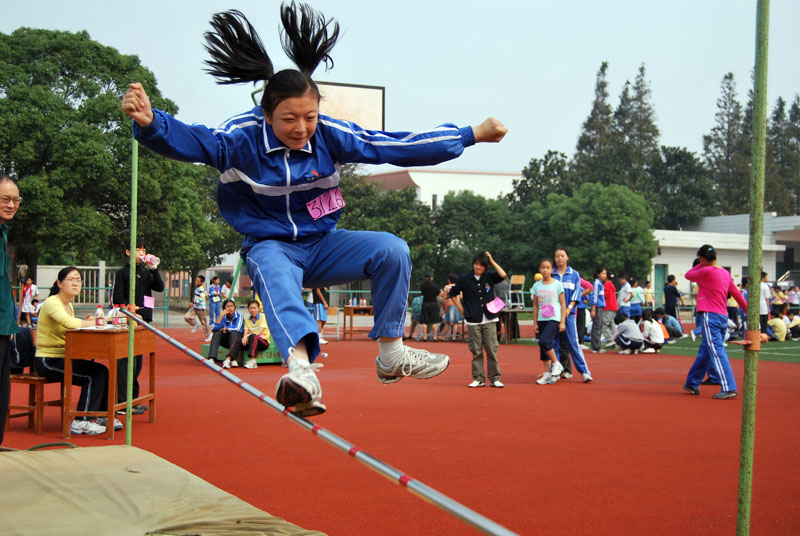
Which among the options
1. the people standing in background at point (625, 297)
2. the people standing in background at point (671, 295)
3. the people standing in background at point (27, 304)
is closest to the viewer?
the people standing in background at point (625, 297)

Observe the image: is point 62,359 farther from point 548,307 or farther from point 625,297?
point 625,297

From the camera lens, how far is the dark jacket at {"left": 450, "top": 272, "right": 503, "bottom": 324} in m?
10.6

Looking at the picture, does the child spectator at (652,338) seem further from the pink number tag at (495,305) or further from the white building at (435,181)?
the white building at (435,181)

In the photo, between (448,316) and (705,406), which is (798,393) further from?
(448,316)

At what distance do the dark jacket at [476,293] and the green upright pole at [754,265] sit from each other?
723cm

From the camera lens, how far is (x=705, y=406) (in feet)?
30.6

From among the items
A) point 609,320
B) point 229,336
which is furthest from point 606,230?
point 229,336

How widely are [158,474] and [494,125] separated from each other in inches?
136

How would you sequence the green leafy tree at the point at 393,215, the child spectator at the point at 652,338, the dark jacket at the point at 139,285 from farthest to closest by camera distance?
the green leafy tree at the point at 393,215, the child spectator at the point at 652,338, the dark jacket at the point at 139,285

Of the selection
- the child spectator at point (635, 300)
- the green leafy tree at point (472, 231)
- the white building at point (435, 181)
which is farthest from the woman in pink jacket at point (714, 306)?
the white building at point (435, 181)

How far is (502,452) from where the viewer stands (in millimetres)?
6848

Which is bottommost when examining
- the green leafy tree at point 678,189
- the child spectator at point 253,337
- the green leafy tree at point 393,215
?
the child spectator at point 253,337

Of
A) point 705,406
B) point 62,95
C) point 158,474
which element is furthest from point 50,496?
point 62,95

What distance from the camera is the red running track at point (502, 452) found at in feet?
16.5
